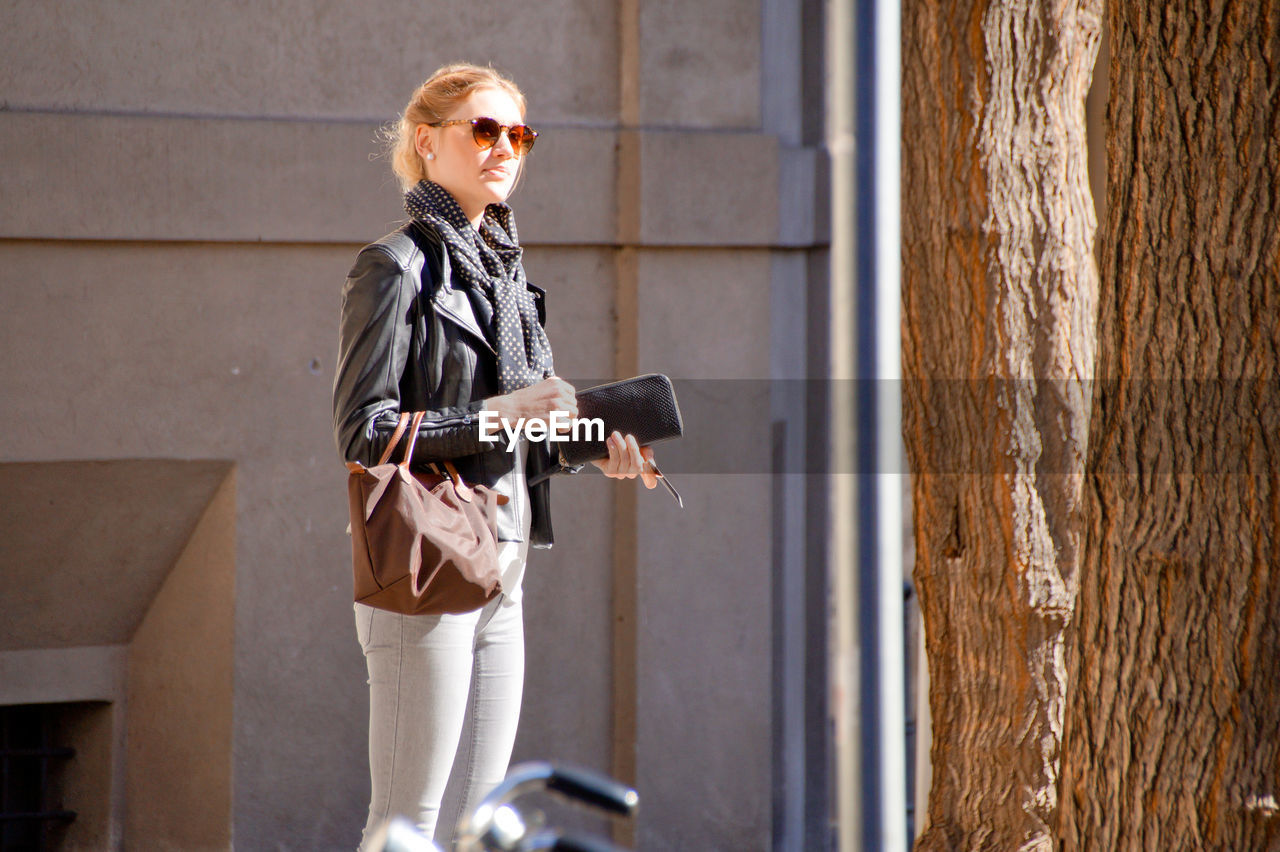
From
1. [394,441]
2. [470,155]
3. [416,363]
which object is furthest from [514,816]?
[470,155]

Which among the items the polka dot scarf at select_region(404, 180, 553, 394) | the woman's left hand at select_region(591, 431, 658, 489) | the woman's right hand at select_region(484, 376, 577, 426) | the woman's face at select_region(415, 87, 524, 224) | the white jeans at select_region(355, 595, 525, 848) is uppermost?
the woman's face at select_region(415, 87, 524, 224)

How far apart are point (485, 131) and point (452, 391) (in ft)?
1.77

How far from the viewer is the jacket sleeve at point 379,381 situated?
95.2 inches

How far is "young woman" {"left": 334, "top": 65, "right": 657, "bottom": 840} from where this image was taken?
2.42 m

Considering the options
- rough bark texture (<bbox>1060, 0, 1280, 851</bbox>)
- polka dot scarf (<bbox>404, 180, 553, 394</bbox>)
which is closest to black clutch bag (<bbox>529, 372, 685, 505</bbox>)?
polka dot scarf (<bbox>404, 180, 553, 394</bbox>)

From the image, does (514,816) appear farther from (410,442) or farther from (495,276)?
(495,276)

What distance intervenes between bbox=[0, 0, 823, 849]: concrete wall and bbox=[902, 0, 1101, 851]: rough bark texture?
0.72m

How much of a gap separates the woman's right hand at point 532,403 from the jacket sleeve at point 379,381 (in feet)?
0.15

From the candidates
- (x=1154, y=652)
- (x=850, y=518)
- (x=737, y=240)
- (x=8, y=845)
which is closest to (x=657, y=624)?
(x=850, y=518)

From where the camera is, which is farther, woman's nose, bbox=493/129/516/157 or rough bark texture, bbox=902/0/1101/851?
rough bark texture, bbox=902/0/1101/851

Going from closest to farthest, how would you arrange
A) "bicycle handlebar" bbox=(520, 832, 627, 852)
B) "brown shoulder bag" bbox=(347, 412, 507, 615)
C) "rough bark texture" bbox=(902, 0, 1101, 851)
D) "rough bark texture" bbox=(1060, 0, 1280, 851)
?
"bicycle handlebar" bbox=(520, 832, 627, 852) → "brown shoulder bag" bbox=(347, 412, 507, 615) → "rough bark texture" bbox=(1060, 0, 1280, 851) → "rough bark texture" bbox=(902, 0, 1101, 851)

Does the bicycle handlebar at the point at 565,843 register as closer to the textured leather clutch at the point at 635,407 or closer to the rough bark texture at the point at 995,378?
the textured leather clutch at the point at 635,407

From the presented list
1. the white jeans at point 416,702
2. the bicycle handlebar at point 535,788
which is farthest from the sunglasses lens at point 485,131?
the bicycle handlebar at point 535,788

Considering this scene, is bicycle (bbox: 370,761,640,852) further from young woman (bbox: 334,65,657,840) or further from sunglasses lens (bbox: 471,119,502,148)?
sunglasses lens (bbox: 471,119,502,148)
